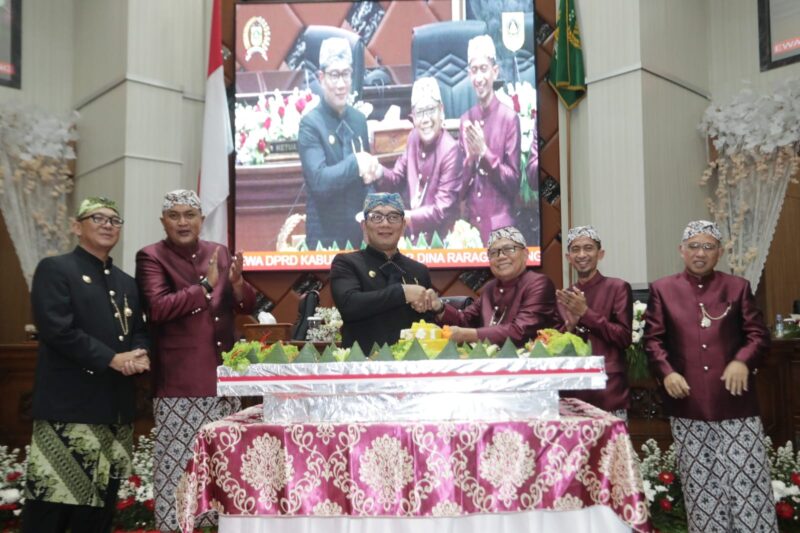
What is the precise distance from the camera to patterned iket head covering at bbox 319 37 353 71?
682 centimetres

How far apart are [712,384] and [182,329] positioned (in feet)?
7.61

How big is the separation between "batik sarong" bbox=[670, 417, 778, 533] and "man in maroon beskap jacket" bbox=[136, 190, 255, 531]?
6.72 ft

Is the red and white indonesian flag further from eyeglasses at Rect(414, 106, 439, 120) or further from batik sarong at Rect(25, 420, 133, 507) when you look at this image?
batik sarong at Rect(25, 420, 133, 507)

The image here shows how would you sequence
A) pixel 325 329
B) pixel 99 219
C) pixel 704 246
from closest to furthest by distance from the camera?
pixel 99 219, pixel 704 246, pixel 325 329

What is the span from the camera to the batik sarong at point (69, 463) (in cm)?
294

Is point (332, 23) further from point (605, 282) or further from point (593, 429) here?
point (593, 429)

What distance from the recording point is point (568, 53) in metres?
6.49

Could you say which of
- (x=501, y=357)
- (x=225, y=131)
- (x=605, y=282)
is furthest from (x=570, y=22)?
(x=501, y=357)

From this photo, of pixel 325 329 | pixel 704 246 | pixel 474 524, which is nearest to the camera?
pixel 474 524

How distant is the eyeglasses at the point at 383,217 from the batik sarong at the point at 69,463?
1.35 m

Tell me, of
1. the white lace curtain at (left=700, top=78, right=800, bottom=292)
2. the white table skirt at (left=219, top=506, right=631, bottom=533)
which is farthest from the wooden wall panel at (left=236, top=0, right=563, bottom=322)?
the white table skirt at (left=219, top=506, right=631, bottom=533)

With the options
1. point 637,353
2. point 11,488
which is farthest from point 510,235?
point 11,488

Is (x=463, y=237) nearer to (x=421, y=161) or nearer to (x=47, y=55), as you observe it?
(x=421, y=161)

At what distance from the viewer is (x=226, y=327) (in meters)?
3.57
